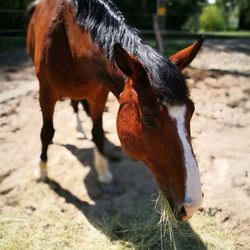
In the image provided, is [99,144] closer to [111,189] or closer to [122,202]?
[111,189]

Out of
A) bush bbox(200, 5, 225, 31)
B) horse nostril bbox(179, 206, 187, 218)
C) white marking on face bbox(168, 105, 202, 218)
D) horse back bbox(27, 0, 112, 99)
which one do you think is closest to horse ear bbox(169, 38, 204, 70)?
white marking on face bbox(168, 105, 202, 218)

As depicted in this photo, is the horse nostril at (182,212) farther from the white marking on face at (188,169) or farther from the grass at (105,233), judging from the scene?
the grass at (105,233)

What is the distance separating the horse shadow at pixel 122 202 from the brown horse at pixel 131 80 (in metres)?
0.90

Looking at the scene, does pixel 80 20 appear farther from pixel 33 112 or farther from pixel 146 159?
pixel 33 112

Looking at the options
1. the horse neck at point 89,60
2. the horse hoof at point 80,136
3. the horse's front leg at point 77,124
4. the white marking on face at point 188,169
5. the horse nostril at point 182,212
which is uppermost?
the horse neck at point 89,60

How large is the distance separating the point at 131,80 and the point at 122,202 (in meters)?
1.55

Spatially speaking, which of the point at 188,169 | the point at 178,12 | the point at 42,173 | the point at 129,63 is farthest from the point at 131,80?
the point at 178,12

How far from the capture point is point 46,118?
350cm

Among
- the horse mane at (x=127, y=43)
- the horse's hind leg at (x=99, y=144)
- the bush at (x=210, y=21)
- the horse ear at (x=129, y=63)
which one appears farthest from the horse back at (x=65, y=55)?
the bush at (x=210, y=21)

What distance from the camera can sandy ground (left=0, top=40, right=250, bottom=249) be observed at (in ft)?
10.8

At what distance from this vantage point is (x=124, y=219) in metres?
3.20

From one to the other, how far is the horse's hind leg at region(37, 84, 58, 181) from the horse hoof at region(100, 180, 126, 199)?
0.58 metres

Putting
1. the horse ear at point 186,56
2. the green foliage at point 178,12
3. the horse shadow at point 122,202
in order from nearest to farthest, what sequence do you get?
the horse ear at point 186,56 → the horse shadow at point 122,202 → the green foliage at point 178,12

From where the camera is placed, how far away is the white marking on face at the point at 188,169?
76.4 inches
